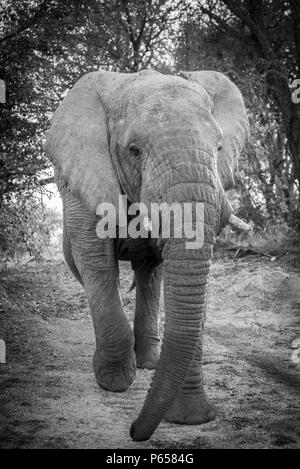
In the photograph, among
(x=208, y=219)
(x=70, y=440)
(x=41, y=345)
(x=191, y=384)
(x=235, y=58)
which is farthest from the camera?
(x=235, y=58)

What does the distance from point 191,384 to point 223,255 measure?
6.24 m

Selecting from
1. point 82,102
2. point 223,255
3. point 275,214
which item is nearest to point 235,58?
point 275,214

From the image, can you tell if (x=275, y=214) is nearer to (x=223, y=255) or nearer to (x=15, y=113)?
(x=223, y=255)

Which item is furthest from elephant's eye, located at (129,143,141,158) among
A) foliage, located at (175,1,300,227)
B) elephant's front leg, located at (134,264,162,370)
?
foliage, located at (175,1,300,227)

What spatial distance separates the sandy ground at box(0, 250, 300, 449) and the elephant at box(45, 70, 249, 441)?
0.95 feet

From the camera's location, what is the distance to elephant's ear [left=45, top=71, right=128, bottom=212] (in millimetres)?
3990

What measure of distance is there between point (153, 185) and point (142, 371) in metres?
2.36

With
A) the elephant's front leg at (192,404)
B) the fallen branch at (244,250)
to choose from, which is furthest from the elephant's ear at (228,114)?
the fallen branch at (244,250)

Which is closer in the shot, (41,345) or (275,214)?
(41,345)

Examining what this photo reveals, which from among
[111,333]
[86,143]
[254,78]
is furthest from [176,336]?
[254,78]

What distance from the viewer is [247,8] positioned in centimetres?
1042

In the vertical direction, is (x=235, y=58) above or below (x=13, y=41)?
above

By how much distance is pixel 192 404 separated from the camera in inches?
157

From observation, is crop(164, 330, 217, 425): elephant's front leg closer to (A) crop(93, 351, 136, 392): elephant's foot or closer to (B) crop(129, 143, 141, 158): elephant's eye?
(A) crop(93, 351, 136, 392): elephant's foot
